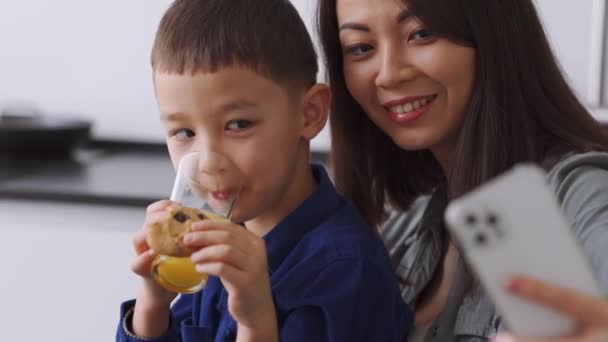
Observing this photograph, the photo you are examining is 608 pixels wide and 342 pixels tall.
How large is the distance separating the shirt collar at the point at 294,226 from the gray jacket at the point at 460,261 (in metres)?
0.19

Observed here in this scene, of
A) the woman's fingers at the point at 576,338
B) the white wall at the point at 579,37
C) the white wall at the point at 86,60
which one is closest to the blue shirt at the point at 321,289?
the woman's fingers at the point at 576,338

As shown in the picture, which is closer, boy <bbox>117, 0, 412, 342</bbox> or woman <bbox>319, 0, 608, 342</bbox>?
boy <bbox>117, 0, 412, 342</bbox>

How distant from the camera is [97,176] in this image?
82.1 inches

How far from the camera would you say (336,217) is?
1.08 m

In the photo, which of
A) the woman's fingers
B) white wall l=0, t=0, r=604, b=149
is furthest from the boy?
white wall l=0, t=0, r=604, b=149

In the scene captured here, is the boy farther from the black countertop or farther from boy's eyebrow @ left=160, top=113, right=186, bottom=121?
the black countertop

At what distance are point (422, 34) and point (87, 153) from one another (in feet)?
4.63

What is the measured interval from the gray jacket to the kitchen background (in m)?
0.54

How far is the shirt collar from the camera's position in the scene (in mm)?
1067

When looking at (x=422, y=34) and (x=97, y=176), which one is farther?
(x=97, y=176)

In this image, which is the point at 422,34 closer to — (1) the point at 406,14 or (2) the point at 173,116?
(1) the point at 406,14

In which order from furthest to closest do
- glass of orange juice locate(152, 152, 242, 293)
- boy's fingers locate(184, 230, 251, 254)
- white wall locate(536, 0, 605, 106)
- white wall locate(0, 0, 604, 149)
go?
white wall locate(0, 0, 604, 149) < white wall locate(536, 0, 605, 106) < glass of orange juice locate(152, 152, 242, 293) < boy's fingers locate(184, 230, 251, 254)

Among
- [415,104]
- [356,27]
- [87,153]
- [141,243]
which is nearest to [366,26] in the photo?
[356,27]

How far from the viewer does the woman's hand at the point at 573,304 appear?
1.81ft
